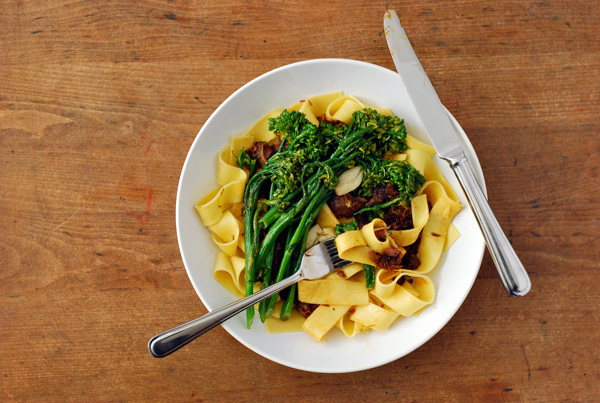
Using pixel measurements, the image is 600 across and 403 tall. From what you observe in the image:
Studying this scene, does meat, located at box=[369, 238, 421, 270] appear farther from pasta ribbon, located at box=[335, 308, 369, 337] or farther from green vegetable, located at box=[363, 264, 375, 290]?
pasta ribbon, located at box=[335, 308, 369, 337]

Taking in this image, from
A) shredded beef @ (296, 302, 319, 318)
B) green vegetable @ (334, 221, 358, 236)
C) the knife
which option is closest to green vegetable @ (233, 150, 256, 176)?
green vegetable @ (334, 221, 358, 236)

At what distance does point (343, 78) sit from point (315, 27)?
58 centimetres

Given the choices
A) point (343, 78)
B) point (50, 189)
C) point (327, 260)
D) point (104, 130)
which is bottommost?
point (327, 260)

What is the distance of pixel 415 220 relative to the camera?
9.11 feet

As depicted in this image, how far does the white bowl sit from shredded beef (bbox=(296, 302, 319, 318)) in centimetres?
14

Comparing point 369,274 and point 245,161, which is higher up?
point 245,161

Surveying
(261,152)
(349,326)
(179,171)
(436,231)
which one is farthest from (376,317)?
(179,171)

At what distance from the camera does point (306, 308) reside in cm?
284

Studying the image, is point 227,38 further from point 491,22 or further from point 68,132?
point 491,22

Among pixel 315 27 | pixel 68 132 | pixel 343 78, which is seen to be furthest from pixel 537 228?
pixel 68 132

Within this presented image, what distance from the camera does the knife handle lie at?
222 cm

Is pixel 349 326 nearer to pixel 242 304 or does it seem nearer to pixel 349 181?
pixel 242 304

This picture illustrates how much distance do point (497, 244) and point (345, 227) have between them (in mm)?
910

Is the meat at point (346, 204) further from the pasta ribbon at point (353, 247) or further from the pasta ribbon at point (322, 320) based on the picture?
the pasta ribbon at point (322, 320)
